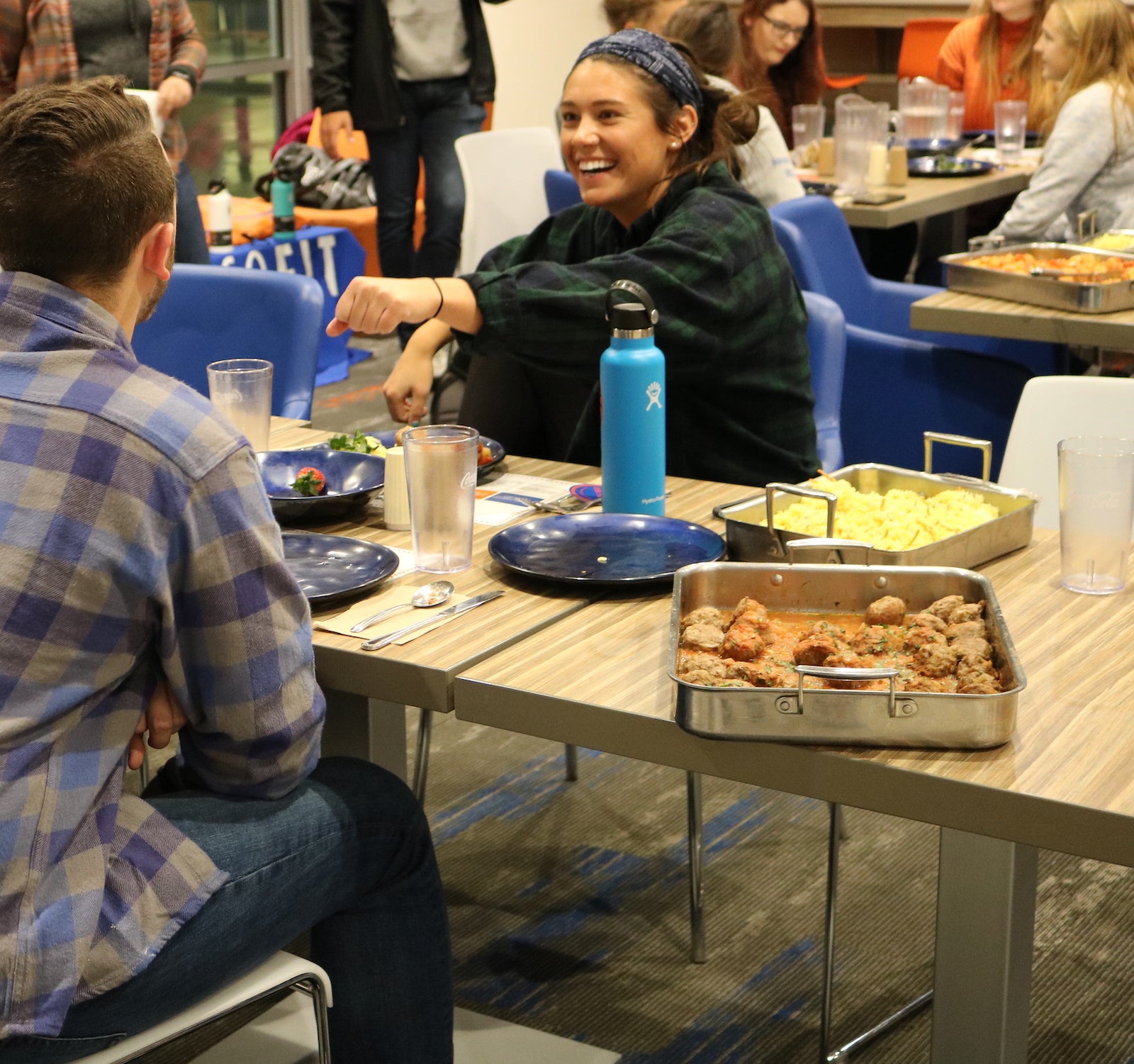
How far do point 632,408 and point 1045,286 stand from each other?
1744mm

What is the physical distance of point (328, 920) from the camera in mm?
1537

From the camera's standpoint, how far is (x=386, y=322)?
6.30 ft

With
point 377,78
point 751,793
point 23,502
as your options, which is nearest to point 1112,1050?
point 751,793

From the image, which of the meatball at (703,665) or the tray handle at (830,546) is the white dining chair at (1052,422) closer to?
the tray handle at (830,546)

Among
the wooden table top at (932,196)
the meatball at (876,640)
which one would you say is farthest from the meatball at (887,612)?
the wooden table top at (932,196)

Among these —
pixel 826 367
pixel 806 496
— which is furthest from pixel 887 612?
pixel 826 367

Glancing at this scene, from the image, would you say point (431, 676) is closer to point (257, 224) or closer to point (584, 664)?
point (584, 664)

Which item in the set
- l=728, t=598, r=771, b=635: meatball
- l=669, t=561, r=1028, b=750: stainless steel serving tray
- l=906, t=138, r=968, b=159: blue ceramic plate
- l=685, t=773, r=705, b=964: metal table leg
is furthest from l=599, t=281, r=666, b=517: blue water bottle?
l=906, t=138, r=968, b=159: blue ceramic plate

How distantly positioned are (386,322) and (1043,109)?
428 cm

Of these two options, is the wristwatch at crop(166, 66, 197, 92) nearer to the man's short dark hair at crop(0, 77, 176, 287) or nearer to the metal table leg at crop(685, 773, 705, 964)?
the metal table leg at crop(685, 773, 705, 964)

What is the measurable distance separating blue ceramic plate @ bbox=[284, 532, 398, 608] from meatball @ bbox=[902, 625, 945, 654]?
22.2 inches

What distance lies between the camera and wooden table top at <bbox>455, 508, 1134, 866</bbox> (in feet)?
3.73

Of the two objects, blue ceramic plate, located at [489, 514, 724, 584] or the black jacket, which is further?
the black jacket

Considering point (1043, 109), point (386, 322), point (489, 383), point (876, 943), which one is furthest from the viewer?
point (1043, 109)
